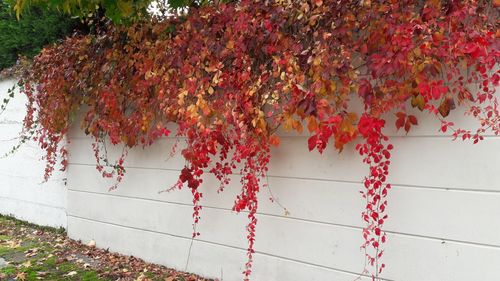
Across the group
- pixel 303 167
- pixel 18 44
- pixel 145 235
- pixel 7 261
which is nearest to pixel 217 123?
pixel 303 167

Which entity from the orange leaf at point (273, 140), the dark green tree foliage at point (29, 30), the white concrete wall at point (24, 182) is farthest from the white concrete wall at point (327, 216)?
the dark green tree foliage at point (29, 30)

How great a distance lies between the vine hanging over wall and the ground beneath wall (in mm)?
738

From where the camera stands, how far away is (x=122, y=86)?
4660 mm

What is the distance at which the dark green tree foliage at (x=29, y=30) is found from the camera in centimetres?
644

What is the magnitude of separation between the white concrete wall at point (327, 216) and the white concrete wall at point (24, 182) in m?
1.36

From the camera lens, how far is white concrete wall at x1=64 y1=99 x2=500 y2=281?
286cm

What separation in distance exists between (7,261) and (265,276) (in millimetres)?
2717

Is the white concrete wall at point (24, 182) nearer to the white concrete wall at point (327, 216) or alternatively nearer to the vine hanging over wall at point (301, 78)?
the white concrete wall at point (327, 216)

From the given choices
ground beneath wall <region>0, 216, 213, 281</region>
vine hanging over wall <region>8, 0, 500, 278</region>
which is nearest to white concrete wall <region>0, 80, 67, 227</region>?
ground beneath wall <region>0, 216, 213, 281</region>

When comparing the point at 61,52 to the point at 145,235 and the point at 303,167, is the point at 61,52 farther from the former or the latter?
the point at 303,167

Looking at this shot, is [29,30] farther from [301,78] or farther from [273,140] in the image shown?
[301,78]

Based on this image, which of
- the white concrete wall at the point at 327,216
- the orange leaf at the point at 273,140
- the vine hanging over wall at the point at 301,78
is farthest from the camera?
the orange leaf at the point at 273,140

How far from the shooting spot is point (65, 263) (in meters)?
4.92

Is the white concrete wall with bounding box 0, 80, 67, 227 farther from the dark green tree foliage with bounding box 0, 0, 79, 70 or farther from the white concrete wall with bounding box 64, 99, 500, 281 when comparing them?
the white concrete wall with bounding box 64, 99, 500, 281
